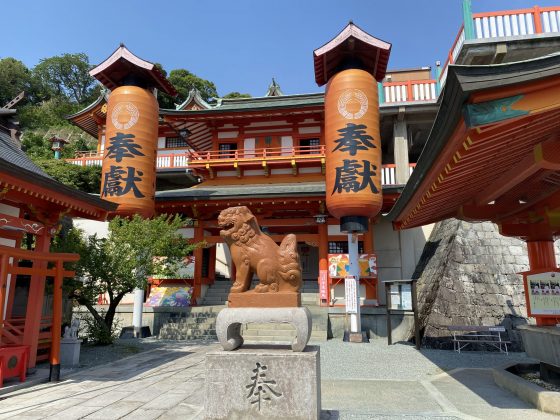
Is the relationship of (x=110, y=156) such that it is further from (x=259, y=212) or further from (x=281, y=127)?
(x=281, y=127)

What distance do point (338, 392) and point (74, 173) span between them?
23.4m

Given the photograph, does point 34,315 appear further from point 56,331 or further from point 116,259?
point 116,259

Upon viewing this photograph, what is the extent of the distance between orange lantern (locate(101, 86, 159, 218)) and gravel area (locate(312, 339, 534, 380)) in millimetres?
8672

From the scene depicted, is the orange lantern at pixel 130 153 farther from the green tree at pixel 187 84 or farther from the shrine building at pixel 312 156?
the green tree at pixel 187 84

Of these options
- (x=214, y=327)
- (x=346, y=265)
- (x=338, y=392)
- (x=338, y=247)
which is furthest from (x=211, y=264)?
(x=338, y=392)

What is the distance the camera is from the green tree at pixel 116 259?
396 inches

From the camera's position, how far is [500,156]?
499cm

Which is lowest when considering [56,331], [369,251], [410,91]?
[56,331]

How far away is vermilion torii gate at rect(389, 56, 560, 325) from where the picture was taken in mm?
3473

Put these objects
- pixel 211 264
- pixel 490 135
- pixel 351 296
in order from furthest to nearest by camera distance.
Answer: pixel 211 264 < pixel 351 296 < pixel 490 135

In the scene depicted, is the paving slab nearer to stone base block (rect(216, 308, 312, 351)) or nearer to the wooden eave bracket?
stone base block (rect(216, 308, 312, 351))

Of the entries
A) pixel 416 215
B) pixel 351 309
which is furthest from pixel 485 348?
pixel 416 215

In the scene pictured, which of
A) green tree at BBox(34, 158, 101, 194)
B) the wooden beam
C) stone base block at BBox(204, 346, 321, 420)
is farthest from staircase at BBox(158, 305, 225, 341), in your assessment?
green tree at BBox(34, 158, 101, 194)

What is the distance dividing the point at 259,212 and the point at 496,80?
41.3 ft
